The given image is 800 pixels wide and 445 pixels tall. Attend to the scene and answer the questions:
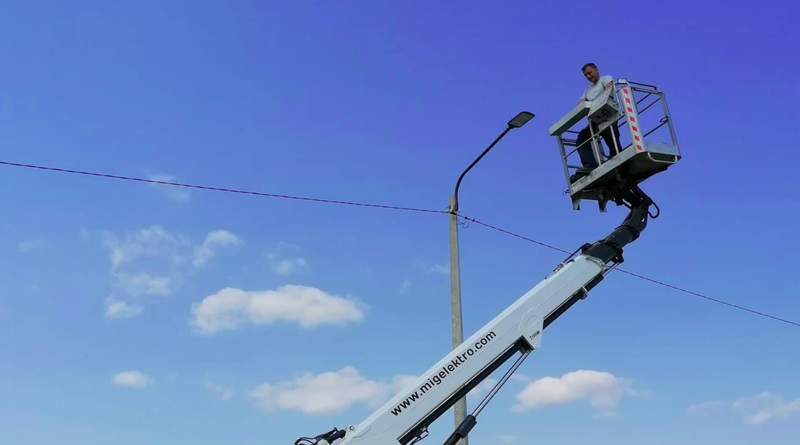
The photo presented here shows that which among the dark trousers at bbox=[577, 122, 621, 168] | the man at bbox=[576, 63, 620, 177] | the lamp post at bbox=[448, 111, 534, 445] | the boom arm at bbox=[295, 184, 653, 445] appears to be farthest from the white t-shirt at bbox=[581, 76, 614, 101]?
the lamp post at bbox=[448, 111, 534, 445]

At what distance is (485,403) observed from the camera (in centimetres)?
747

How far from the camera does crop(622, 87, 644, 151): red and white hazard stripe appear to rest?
26.2ft

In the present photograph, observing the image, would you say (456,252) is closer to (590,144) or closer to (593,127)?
(590,144)

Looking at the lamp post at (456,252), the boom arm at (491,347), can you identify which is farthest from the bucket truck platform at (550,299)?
the lamp post at (456,252)

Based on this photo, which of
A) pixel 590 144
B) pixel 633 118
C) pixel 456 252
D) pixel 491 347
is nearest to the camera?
pixel 491 347

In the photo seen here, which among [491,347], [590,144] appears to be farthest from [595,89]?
[491,347]

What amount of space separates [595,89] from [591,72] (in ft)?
1.01

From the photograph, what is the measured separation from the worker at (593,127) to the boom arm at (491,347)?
55 cm

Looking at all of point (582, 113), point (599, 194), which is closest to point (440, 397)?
point (599, 194)

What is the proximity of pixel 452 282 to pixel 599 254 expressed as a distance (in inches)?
105

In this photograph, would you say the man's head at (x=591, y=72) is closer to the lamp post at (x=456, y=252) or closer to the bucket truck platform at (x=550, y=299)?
the bucket truck platform at (x=550, y=299)

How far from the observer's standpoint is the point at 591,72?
888 centimetres

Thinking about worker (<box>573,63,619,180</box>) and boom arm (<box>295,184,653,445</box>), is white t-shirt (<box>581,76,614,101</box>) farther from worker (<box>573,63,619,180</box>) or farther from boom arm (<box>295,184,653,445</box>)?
boom arm (<box>295,184,653,445</box>)

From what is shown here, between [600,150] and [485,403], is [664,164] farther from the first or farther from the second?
[485,403]
